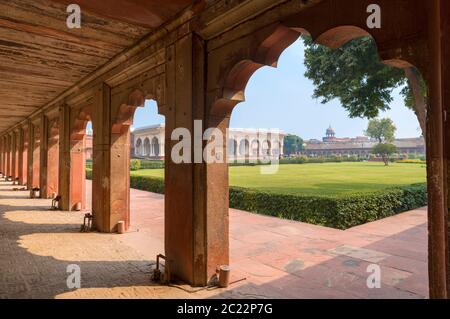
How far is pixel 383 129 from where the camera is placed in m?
66.1

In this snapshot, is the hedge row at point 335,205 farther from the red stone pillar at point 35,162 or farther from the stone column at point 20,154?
the stone column at point 20,154

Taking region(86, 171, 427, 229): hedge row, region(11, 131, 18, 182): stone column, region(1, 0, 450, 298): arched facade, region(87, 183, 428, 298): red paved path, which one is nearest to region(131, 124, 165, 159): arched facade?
region(11, 131, 18, 182): stone column

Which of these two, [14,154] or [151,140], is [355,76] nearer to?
[14,154]

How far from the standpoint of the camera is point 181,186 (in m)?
4.57

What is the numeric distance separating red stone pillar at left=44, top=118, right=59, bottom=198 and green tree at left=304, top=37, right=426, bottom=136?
36.6 feet

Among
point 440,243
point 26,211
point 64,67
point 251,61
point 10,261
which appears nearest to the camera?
point 440,243

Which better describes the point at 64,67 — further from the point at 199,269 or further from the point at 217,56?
the point at 199,269

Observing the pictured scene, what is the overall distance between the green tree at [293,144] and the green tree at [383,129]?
1091 inches

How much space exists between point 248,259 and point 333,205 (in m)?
3.61

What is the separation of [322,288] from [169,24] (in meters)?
4.28

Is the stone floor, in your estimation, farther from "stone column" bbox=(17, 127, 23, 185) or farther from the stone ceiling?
"stone column" bbox=(17, 127, 23, 185)

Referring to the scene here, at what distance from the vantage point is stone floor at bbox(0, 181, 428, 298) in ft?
13.4

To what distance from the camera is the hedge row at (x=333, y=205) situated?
26.3 ft

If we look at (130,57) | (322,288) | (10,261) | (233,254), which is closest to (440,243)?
(322,288)
